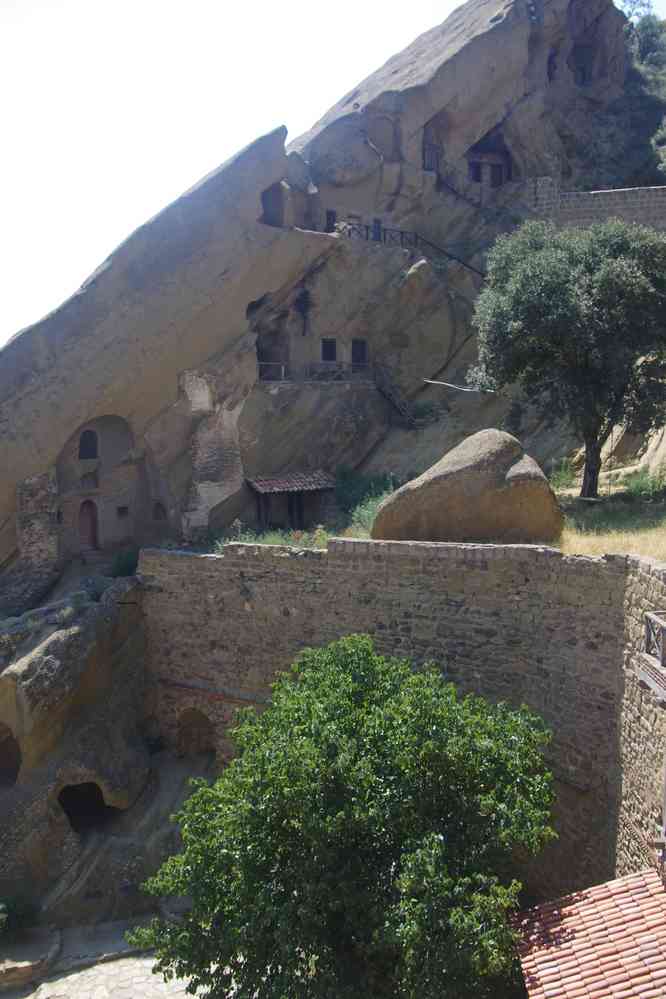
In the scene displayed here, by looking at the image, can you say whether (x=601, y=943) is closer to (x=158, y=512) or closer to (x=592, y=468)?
(x=592, y=468)

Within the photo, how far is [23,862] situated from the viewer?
14.0 metres

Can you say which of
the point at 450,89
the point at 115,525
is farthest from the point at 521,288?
the point at 450,89

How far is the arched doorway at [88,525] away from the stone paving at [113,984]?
9802mm

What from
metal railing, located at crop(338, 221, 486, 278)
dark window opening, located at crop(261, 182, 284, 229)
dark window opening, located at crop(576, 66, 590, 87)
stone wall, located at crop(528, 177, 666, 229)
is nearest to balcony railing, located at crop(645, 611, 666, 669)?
dark window opening, located at crop(261, 182, 284, 229)

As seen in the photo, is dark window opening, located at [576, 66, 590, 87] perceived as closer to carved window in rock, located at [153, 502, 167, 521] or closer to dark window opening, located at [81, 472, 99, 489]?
carved window in rock, located at [153, 502, 167, 521]

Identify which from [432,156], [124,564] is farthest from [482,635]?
[432,156]

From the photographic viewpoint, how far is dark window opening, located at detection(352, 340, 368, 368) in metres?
26.0

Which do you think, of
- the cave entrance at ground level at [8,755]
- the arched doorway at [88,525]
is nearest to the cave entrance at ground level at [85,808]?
the cave entrance at ground level at [8,755]

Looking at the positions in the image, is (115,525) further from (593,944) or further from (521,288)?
(593,944)

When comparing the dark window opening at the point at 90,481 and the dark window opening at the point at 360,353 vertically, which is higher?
the dark window opening at the point at 360,353

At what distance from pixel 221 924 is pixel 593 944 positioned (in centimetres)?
360

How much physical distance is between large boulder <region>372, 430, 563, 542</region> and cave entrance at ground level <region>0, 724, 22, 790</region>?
7.41 meters

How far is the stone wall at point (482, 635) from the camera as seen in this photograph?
1017 cm

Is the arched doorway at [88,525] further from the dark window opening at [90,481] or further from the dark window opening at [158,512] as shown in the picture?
the dark window opening at [158,512]
